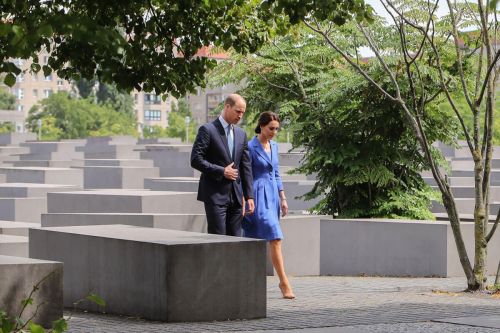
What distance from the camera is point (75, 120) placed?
135 meters

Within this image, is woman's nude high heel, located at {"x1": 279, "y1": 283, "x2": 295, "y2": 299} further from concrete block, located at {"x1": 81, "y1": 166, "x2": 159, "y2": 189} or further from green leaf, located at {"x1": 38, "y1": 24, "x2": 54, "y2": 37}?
concrete block, located at {"x1": 81, "y1": 166, "x2": 159, "y2": 189}

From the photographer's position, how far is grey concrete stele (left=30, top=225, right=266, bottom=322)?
8.80 meters

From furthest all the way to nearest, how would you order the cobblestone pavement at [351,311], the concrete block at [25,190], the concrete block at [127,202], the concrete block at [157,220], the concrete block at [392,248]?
the concrete block at [25,190], the concrete block at [127,202], the concrete block at [392,248], the concrete block at [157,220], the cobblestone pavement at [351,311]

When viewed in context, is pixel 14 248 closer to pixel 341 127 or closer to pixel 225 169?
→ pixel 225 169

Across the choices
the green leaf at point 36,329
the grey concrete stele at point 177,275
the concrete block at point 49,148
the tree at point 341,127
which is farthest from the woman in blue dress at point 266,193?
the concrete block at point 49,148

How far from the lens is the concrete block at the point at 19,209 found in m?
22.8

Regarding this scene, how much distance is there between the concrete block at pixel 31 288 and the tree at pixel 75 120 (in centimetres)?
12279

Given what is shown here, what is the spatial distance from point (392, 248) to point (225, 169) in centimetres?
505

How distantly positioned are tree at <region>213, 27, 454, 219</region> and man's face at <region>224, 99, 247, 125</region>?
522 cm

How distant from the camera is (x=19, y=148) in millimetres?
57156

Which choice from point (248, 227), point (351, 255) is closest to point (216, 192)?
point (248, 227)

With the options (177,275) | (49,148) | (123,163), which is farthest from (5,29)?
(49,148)

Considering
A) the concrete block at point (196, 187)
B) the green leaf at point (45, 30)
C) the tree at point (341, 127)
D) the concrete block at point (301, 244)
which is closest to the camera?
the green leaf at point (45, 30)

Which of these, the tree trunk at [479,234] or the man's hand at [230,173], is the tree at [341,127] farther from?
the man's hand at [230,173]
